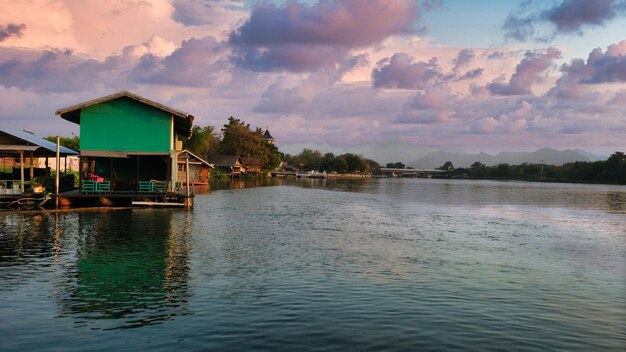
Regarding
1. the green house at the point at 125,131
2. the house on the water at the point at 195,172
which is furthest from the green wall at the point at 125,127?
the house on the water at the point at 195,172

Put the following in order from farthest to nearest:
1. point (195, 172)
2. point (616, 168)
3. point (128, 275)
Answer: point (616, 168) → point (195, 172) → point (128, 275)

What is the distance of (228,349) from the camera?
29.8ft

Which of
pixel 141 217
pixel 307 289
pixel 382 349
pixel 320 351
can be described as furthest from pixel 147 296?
pixel 141 217

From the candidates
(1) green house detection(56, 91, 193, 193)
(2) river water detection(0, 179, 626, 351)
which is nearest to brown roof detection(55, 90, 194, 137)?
(1) green house detection(56, 91, 193, 193)

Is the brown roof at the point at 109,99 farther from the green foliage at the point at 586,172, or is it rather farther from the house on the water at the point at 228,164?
the green foliage at the point at 586,172

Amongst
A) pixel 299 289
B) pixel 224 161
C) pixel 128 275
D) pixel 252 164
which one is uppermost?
pixel 224 161

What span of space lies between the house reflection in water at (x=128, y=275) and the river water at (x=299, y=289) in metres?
0.05

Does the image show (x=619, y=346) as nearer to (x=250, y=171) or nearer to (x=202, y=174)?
(x=202, y=174)

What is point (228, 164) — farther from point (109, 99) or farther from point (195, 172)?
point (109, 99)

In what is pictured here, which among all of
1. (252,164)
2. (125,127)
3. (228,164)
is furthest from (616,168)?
(125,127)

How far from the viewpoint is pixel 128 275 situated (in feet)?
48.6

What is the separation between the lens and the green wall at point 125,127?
3469 cm

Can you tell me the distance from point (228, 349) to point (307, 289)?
15.9ft

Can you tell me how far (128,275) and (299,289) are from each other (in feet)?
18.1
